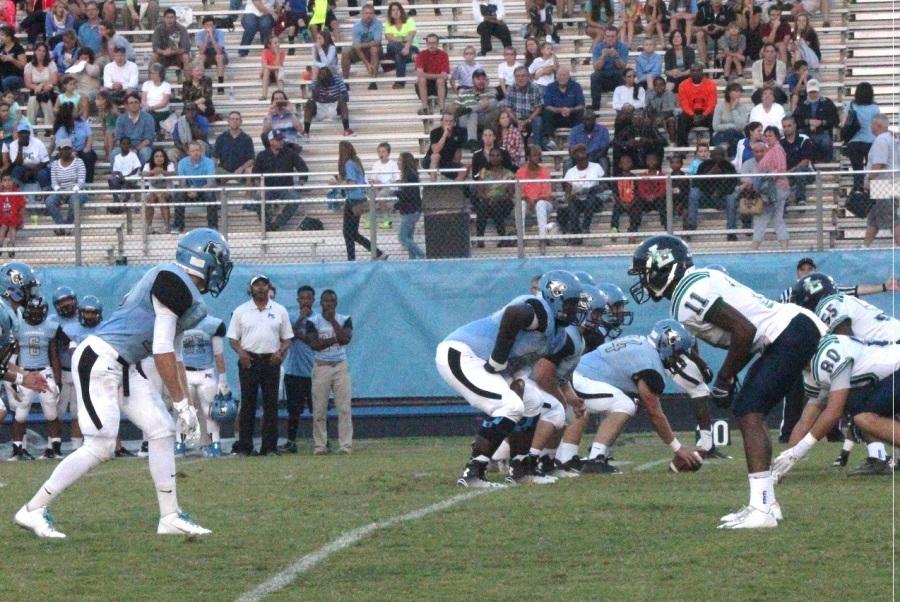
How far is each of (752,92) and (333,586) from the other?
15578 mm

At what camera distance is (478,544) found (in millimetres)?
8227

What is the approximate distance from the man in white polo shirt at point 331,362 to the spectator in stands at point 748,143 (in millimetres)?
5466

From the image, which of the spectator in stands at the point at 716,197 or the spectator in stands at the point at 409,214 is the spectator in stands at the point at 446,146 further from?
the spectator in stands at the point at 716,197

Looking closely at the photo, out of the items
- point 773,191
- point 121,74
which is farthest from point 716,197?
point 121,74

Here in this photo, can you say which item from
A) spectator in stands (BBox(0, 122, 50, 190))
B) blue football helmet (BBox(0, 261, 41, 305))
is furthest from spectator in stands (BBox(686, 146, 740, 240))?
spectator in stands (BBox(0, 122, 50, 190))

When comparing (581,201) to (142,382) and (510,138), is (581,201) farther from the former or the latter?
(142,382)

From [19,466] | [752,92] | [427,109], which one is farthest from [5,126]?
[752,92]

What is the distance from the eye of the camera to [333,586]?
7.09 m

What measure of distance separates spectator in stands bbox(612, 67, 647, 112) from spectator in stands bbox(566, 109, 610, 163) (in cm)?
102

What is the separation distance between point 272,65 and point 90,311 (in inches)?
272

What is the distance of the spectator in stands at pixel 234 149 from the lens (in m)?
20.7

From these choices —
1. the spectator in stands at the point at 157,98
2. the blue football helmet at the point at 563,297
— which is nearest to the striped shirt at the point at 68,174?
the spectator in stands at the point at 157,98

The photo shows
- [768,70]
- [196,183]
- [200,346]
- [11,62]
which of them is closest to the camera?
[200,346]

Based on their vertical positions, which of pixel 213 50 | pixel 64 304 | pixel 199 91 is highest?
pixel 213 50
